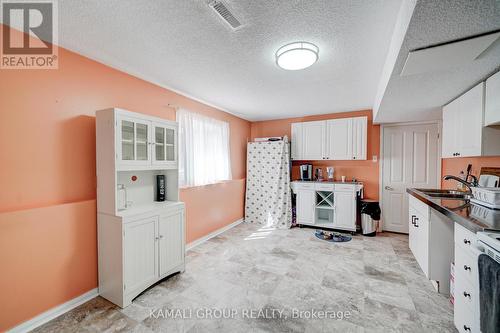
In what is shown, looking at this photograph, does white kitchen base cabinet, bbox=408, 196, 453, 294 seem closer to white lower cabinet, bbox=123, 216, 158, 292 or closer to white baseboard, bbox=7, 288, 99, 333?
white lower cabinet, bbox=123, 216, 158, 292

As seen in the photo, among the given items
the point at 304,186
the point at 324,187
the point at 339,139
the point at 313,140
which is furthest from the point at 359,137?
the point at 304,186

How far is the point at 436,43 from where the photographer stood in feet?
4.39

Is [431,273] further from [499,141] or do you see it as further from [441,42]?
[441,42]

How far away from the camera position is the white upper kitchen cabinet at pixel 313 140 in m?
4.24

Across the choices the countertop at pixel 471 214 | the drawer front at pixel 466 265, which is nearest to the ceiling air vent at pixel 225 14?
the countertop at pixel 471 214

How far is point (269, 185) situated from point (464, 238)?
3.20m

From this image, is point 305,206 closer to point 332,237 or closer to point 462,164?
point 332,237

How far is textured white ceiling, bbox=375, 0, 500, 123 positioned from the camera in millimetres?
1028

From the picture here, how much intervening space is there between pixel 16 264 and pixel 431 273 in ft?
12.4

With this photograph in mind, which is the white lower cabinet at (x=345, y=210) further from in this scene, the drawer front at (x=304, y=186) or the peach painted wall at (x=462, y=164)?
the peach painted wall at (x=462, y=164)

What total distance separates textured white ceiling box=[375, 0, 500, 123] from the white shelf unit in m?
2.35
